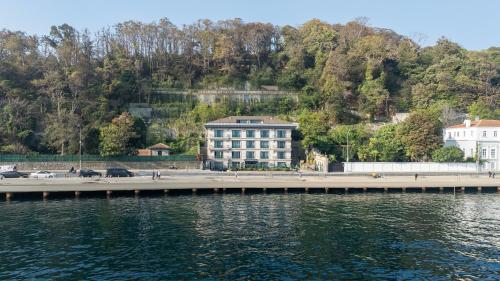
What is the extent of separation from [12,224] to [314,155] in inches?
2455

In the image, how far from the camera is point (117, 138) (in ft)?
264

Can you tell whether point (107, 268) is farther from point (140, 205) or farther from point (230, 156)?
point (230, 156)

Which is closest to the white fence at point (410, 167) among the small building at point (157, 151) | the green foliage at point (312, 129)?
the green foliage at point (312, 129)

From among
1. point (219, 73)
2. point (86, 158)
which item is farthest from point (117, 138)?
point (219, 73)

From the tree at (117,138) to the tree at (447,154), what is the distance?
2643 inches

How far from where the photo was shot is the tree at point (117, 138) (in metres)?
80.1

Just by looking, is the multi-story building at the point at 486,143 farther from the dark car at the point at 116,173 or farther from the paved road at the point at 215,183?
the dark car at the point at 116,173

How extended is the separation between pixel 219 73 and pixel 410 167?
69.9 m

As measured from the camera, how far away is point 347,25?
457ft

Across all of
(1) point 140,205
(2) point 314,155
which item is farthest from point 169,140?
(1) point 140,205

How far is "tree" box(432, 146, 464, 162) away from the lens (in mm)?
78169

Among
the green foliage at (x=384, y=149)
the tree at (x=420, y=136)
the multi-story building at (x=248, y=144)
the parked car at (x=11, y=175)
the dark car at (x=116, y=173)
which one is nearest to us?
the parked car at (x=11, y=175)

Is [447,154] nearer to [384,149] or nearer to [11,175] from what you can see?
[384,149]

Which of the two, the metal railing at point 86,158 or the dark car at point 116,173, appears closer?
the dark car at point 116,173
